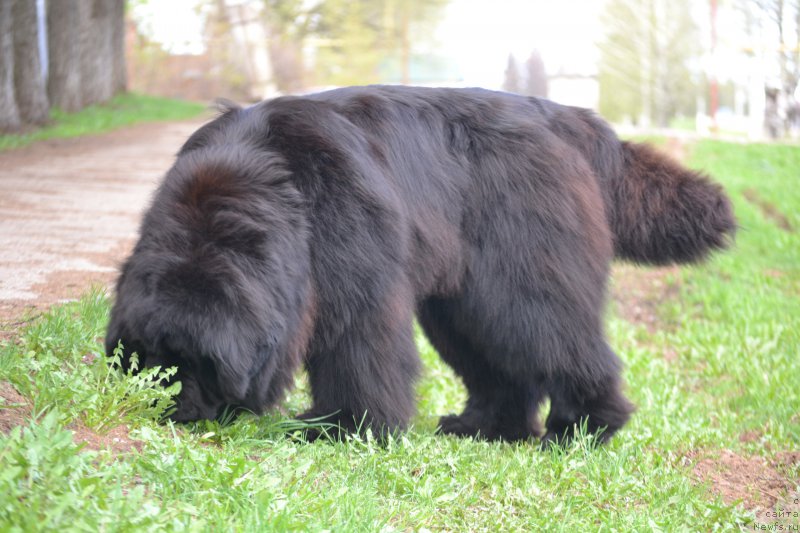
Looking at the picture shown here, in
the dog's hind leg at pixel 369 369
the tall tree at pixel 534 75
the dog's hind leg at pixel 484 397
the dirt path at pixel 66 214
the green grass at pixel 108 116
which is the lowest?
the dog's hind leg at pixel 484 397

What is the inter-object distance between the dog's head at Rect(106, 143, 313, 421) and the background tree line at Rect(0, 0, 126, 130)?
836 cm

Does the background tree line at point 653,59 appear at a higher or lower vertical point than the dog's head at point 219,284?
higher

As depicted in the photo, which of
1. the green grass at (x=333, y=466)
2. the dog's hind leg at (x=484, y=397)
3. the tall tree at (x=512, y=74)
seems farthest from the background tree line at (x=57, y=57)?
the dog's hind leg at (x=484, y=397)

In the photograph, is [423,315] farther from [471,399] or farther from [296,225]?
[296,225]

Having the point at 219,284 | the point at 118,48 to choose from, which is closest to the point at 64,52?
the point at 118,48

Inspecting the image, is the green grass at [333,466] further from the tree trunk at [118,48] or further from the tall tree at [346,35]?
the tall tree at [346,35]

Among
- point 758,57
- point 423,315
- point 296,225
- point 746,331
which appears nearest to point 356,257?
point 296,225

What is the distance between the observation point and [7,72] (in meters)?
11.1

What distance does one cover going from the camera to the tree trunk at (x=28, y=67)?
467 inches

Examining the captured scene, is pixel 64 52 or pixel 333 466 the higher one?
pixel 64 52

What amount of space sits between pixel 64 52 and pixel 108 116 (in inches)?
48.2

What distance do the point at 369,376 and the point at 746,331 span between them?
189 inches

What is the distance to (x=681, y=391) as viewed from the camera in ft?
20.7

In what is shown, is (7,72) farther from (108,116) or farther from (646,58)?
(646,58)
